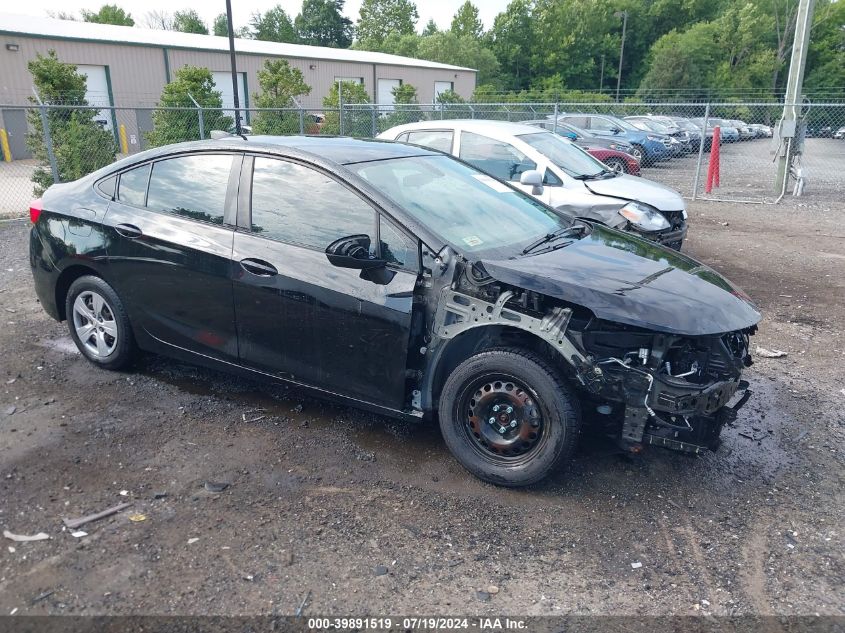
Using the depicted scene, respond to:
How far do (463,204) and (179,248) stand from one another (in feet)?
5.73

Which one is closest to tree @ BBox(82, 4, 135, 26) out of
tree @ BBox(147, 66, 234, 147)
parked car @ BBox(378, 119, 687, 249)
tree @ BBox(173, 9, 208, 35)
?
tree @ BBox(173, 9, 208, 35)

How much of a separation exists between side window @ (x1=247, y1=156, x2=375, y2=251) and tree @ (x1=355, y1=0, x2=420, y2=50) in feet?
258

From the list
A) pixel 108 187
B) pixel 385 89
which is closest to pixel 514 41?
pixel 385 89

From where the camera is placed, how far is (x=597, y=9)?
63.2 m

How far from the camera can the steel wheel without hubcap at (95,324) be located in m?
4.57

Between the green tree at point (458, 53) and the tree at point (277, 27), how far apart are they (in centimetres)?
2720

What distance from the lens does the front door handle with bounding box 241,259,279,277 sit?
12.2 feet

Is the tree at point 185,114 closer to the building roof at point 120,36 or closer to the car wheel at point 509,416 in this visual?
the building roof at point 120,36

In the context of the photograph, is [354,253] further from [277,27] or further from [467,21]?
[277,27]


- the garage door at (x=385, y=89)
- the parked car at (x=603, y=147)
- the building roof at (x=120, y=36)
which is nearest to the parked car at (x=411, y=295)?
the parked car at (x=603, y=147)

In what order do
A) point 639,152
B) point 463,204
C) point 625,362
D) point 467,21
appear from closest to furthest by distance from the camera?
point 625,362
point 463,204
point 639,152
point 467,21

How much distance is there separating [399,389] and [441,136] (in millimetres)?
5419

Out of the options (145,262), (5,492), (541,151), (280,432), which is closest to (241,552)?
(280,432)

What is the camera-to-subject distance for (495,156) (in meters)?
7.98
